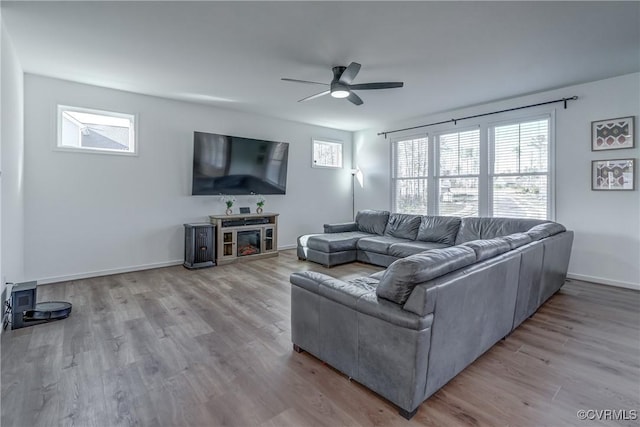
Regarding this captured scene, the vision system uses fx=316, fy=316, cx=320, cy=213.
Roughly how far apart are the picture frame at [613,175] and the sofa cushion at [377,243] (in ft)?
8.94

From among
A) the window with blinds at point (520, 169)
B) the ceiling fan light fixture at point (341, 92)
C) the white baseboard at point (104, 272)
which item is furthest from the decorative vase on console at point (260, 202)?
the window with blinds at point (520, 169)

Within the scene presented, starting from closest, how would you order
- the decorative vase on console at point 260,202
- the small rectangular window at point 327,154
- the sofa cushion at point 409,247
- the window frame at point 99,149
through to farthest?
the window frame at point 99,149 < the sofa cushion at point 409,247 < the decorative vase on console at point 260,202 < the small rectangular window at point 327,154

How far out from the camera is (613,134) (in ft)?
13.7

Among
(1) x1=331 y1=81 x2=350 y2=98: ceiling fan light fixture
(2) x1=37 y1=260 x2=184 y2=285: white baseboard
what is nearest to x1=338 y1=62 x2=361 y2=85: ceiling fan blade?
(1) x1=331 y1=81 x2=350 y2=98: ceiling fan light fixture

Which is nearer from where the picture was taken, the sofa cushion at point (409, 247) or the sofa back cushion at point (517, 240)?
the sofa back cushion at point (517, 240)

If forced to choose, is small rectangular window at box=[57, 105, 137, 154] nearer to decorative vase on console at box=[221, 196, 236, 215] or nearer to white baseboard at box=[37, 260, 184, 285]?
decorative vase on console at box=[221, 196, 236, 215]

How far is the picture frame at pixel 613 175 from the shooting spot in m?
4.07

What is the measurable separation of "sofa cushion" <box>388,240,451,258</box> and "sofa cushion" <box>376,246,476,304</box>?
279 cm

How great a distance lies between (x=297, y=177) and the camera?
22.6 feet

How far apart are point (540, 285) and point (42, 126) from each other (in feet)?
20.5

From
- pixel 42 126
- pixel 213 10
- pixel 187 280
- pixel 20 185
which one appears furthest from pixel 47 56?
pixel 187 280

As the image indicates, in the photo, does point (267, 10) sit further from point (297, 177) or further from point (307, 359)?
point (297, 177)

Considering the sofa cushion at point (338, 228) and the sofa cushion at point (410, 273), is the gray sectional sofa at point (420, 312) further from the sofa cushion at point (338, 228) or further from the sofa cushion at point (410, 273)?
the sofa cushion at point (338, 228)

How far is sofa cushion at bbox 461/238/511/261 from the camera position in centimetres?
220
